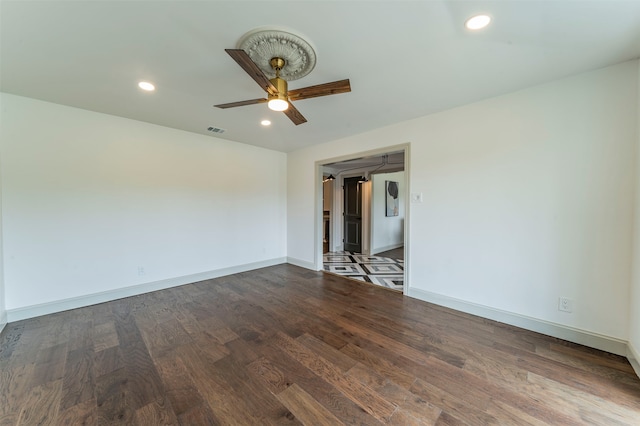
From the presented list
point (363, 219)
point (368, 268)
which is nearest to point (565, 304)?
point (368, 268)

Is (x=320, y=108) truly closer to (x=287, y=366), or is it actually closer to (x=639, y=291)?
(x=287, y=366)

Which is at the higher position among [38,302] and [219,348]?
[38,302]

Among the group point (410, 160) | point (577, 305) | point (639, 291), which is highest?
point (410, 160)

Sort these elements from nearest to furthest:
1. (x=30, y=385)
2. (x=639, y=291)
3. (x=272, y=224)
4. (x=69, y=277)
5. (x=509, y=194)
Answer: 1. (x=30, y=385)
2. (x=639, y=291)
3. (x=509, y=194)
4. (x=69, y=277)
5. (x=272, y=224)

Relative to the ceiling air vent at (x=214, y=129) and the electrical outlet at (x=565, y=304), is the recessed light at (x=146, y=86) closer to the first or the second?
the ceiling air vent at (x=214, y=129)

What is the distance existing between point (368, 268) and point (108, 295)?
432 centimetres

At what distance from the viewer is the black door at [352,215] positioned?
6.36 meters

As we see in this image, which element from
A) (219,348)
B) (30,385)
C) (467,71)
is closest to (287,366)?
(219,348)

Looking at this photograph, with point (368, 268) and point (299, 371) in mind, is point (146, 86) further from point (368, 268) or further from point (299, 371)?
A: point (368, 268)

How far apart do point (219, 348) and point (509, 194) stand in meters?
3.36

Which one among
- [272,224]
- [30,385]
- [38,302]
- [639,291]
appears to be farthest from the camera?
[272,224]

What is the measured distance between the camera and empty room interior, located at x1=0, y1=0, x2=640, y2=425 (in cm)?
150

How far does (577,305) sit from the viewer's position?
2.14 m

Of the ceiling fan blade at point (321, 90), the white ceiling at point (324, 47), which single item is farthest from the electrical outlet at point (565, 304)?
the ceiling fan blade at point (321, 90)
